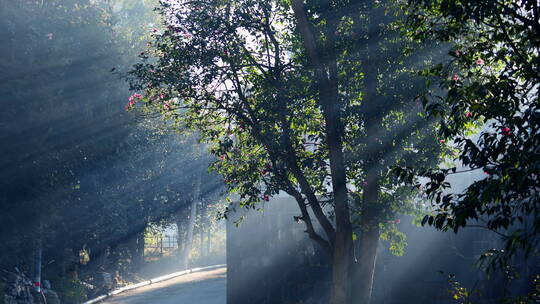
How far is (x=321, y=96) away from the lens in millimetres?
9703

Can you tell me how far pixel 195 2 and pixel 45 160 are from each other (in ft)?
35.5

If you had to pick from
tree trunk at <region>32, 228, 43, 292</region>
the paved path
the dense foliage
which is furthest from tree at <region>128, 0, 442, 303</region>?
tree trunk at <region>32, 228, 43, 292</region>

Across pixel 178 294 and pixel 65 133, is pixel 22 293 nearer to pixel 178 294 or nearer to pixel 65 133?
pixel 65 133

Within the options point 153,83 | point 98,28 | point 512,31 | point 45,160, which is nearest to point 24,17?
point 98,28

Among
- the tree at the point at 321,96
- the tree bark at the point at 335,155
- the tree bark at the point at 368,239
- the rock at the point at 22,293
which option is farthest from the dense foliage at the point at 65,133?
the tree bark at the point at 368,239

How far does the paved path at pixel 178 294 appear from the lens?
69.2ft

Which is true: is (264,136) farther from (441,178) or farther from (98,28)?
(98,28)

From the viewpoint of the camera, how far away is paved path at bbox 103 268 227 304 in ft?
69.2

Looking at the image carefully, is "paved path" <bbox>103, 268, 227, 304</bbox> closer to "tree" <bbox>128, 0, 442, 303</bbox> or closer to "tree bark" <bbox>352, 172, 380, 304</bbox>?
"tree bark" <bbox>352, 172, 380, 304</bbox>

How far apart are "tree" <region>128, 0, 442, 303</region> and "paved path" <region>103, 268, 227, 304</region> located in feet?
36.9

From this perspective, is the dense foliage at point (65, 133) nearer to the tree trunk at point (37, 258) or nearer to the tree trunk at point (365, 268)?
the tree trunk at point (37, 258)

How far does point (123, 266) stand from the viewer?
33.4 metres

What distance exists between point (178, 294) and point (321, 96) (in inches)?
644

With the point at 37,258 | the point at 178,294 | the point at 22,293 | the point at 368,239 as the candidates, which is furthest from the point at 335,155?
the point at 178,294
